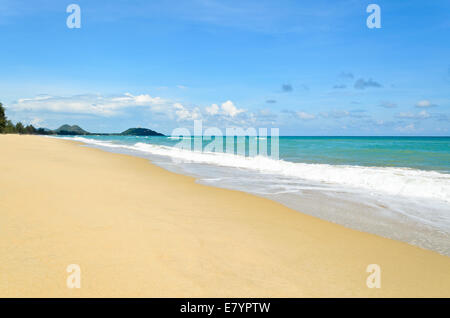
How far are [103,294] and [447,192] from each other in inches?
434

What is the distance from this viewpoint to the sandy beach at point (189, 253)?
120 inches

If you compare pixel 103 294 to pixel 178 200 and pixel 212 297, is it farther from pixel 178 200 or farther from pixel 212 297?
pixel 178 200

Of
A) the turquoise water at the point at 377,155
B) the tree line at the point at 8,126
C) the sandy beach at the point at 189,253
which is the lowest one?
the sandy beach at the point at 189,253

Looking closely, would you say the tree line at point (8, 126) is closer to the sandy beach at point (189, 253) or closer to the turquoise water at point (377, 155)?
the turquoise water at point (377, 155)

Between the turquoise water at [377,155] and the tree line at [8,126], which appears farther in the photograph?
the tree line at [8,126]

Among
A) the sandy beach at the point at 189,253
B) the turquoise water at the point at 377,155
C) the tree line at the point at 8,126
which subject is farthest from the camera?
the tree line at the point at 8,126

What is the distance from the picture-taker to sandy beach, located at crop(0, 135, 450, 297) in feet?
10.0

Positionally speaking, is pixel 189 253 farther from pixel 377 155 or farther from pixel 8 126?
pixel 8 126

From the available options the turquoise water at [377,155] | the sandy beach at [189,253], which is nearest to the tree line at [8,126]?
the turquoise water at [377,155]

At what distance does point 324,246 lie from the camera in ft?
15.0

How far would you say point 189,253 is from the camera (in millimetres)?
3908
